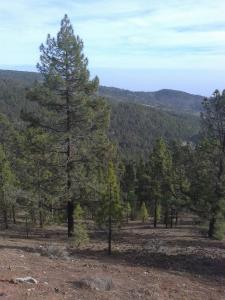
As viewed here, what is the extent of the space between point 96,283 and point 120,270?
387 centimetres

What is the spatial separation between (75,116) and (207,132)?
10.1 meters

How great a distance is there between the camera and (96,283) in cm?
1466

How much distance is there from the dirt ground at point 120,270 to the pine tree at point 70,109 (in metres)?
4.68

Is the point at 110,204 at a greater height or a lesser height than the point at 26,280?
greater

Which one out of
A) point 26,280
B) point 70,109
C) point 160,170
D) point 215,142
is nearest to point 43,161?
point 70,109

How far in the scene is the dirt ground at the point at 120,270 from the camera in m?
13.8

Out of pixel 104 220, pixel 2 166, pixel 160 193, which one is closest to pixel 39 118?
pixel 104 220

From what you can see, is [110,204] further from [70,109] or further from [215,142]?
[215,142]

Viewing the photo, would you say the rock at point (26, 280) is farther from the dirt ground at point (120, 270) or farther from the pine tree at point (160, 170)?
the pine tree at point (160, 170)

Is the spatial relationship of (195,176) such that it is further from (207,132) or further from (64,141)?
(64,141)

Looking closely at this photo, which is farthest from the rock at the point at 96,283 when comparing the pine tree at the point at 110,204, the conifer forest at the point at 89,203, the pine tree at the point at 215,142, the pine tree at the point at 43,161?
the pine tree at the point at 215,142

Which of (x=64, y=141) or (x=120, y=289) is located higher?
(x=64, y=141)

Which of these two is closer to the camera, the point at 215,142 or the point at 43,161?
the point at 43,161

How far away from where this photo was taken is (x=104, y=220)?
24.5 meters
